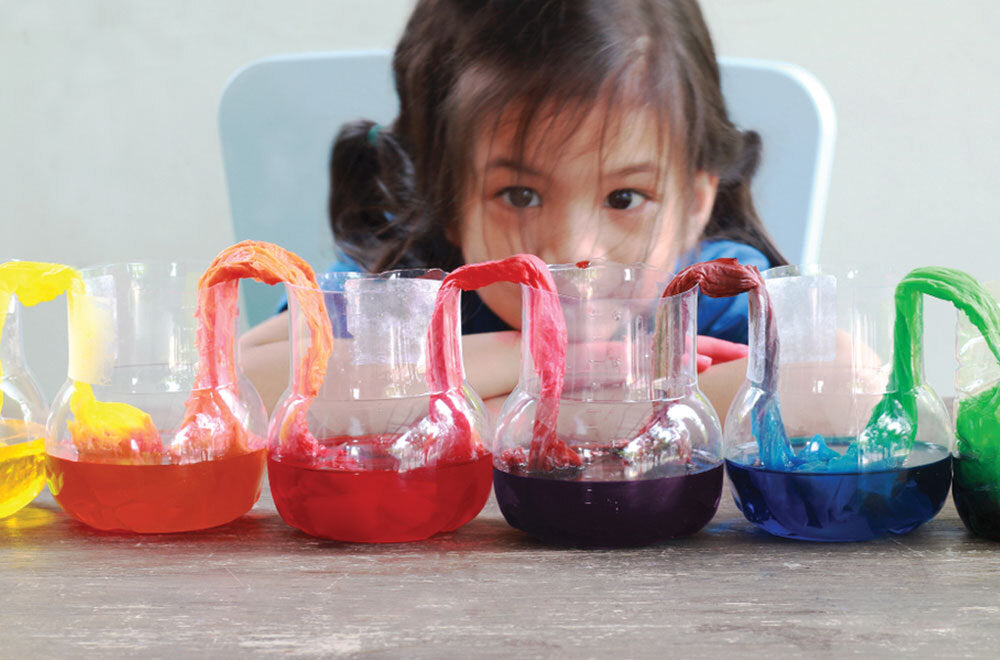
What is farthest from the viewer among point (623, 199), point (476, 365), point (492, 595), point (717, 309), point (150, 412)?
point (717, 309)

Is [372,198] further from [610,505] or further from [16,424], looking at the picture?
[610,505]

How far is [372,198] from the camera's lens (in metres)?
1.57

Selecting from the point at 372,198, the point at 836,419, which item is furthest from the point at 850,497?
the point at 372,198

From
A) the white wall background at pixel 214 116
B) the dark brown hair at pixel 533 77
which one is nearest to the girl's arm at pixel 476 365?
the dark brown hair at pixel 533 77

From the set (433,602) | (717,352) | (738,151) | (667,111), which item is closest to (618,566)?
(433,602)

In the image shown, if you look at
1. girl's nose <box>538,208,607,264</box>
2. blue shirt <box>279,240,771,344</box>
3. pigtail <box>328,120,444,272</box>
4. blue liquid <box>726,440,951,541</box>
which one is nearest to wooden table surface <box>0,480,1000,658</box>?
blue liquid <box>726,440,951,541</box>

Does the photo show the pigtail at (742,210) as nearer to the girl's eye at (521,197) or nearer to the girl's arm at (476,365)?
the girl's eye at (521,197)

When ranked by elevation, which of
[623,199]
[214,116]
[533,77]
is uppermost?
[214,116]

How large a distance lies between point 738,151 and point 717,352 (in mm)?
428

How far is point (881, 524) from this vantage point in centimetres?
49

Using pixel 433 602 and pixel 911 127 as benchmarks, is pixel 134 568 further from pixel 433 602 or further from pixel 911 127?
pixel 911 127

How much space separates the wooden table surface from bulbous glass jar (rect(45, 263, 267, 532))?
2 cm

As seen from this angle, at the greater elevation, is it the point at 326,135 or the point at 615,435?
the point at 326,135

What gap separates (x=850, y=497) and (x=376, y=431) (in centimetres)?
25
